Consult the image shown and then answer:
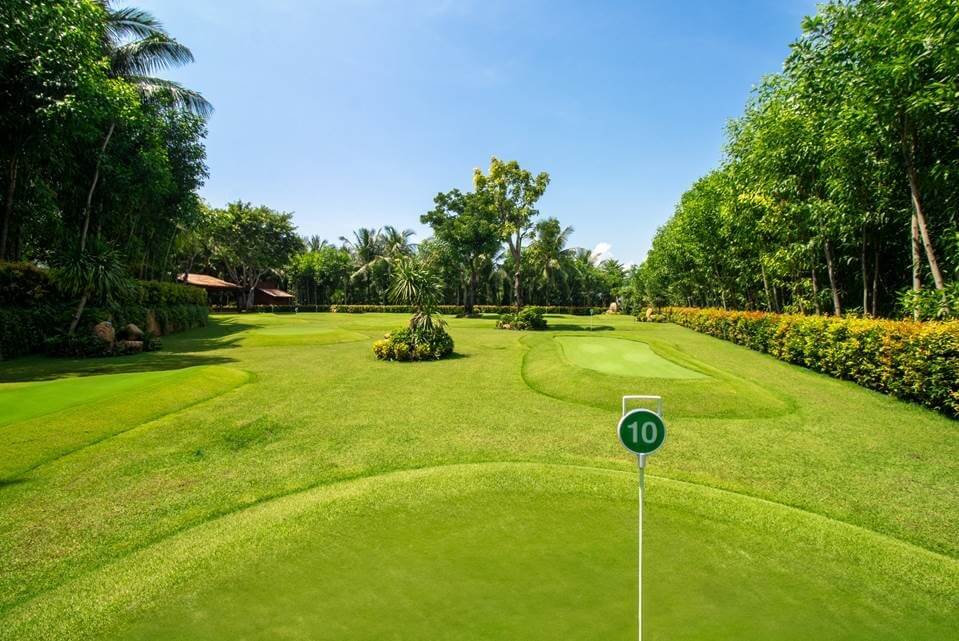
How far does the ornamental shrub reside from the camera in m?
19.1

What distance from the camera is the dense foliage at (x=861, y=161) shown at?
11227 millimetres

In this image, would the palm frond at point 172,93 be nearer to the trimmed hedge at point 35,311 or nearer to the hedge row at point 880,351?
the trimmed hedge at point 35,311

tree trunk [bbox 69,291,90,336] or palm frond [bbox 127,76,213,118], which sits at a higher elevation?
palm frond [bbox 127,76,213,118]

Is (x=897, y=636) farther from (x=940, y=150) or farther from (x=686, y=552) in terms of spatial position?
(x=940, y=150)

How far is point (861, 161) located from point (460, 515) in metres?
17.8

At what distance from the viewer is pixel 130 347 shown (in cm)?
1977

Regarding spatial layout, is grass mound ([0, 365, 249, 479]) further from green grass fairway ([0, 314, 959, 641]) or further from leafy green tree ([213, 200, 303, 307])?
leafy green tree ([213, 200, 303, 307])

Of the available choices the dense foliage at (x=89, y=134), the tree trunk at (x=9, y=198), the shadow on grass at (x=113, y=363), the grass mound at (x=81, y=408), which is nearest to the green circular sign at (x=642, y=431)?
the grass mound at (x=81, y=408)

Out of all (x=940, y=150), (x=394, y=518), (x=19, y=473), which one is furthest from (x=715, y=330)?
(x=19, y=473)

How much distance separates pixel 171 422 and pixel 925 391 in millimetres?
17557

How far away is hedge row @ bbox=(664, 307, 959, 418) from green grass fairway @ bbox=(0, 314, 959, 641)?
0.67 m

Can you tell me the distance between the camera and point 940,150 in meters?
12.7

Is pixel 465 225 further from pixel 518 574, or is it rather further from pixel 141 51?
pixel 518 574

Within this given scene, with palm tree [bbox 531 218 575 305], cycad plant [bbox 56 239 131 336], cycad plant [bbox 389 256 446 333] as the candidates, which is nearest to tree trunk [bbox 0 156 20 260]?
cycad plant [bbox 56 239 131 336]
